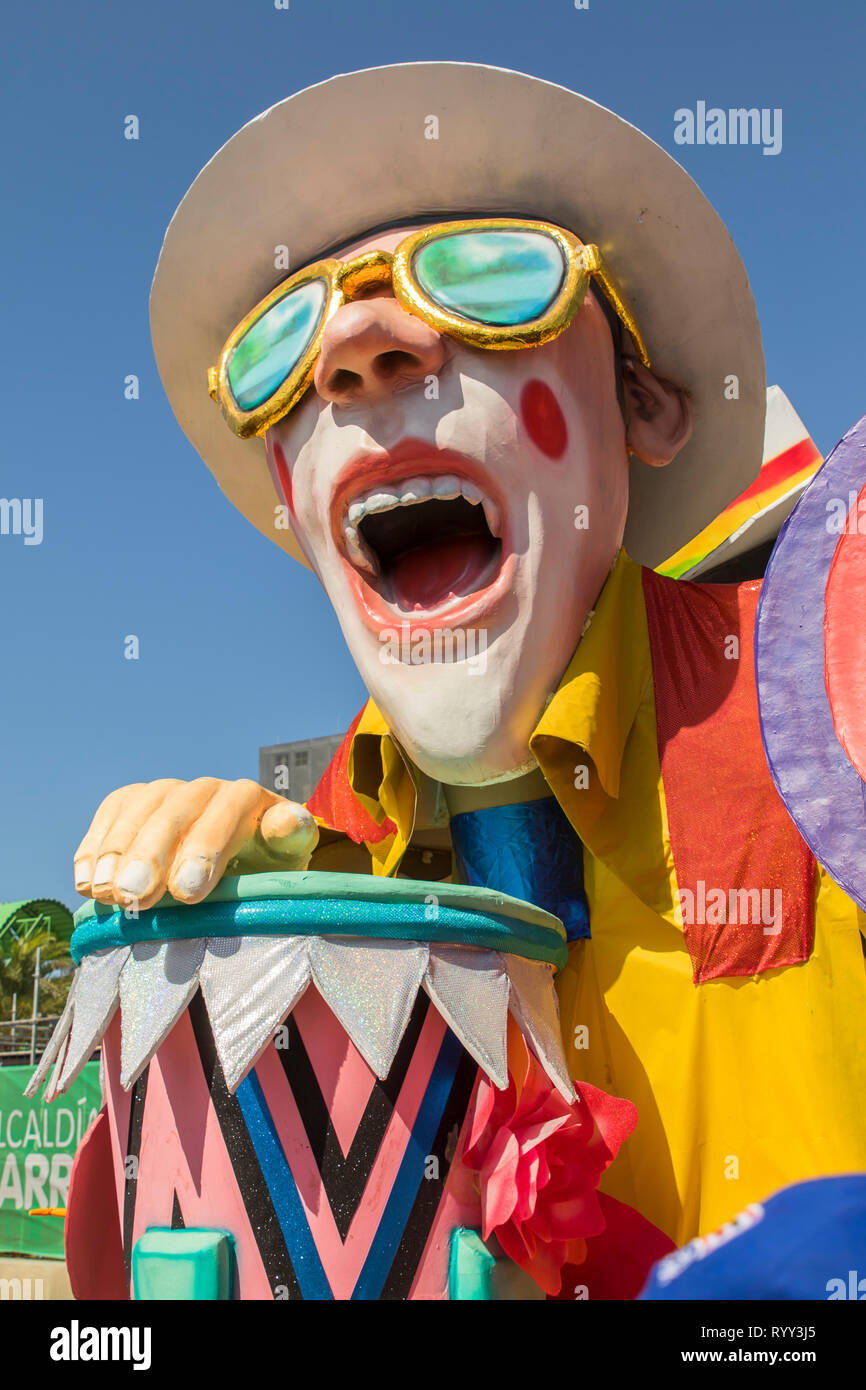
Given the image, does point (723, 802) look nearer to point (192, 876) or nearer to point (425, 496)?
point (425, 496)

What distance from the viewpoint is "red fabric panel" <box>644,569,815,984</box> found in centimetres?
239

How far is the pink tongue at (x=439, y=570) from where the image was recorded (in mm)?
2738

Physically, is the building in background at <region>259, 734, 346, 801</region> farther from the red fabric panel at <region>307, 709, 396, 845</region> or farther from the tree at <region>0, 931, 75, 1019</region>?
the tree at <region>0, 931, 75, 1019</region>

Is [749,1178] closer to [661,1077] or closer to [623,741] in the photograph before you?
[661,1077]

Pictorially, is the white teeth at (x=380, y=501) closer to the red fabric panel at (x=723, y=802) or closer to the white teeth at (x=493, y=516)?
the white teeth at (x=493, y=516)

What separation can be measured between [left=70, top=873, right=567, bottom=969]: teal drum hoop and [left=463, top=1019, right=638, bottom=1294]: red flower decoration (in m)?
0.25

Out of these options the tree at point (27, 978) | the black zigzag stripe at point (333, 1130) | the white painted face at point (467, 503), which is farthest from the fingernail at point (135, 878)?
the tree at point (27, 978)

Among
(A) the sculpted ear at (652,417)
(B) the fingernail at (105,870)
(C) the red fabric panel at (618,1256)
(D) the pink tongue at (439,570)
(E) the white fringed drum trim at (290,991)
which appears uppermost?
(A) the sculpted ear at (652,417)

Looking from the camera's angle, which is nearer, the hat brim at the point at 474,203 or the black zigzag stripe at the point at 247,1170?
the black zigzag stripe at the point at 247,1170

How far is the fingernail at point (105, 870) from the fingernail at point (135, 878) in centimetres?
6

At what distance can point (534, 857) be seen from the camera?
9.11 ft

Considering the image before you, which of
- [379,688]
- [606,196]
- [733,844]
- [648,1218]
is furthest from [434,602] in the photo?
[648,1218]

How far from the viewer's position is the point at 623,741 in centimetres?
267

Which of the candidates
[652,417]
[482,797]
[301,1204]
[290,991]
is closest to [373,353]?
[652,417]
